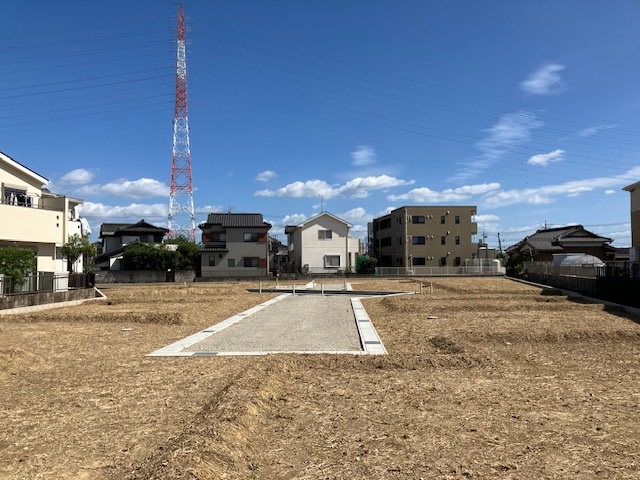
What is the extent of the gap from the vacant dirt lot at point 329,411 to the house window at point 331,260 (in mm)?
40003

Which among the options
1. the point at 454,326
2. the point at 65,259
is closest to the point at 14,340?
the point at 454,326

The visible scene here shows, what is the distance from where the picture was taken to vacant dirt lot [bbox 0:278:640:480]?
153 inches

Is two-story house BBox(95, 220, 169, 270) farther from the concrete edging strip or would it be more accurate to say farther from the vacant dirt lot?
the vacant dirt lot

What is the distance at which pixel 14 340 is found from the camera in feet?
33.7

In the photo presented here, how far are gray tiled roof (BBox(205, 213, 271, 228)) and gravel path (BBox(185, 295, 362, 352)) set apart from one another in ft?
99.3

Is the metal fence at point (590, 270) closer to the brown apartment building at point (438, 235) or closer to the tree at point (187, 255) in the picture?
the brown apartment building at point (438, 235)

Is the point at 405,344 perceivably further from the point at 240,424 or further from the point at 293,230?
the point at 293,230

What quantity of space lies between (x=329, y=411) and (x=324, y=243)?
4526cm

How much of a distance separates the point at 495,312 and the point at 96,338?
465 inches

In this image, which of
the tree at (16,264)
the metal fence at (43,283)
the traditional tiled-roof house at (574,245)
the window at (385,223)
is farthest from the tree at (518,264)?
the tree at (16,264)

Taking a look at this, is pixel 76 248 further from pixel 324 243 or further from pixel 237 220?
pixel 324 243

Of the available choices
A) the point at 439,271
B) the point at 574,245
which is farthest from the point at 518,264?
the point at 439,271

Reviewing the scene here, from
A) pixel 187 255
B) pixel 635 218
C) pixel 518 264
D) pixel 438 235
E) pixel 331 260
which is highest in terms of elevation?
pixel 438 235

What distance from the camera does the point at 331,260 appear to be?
50.6m
